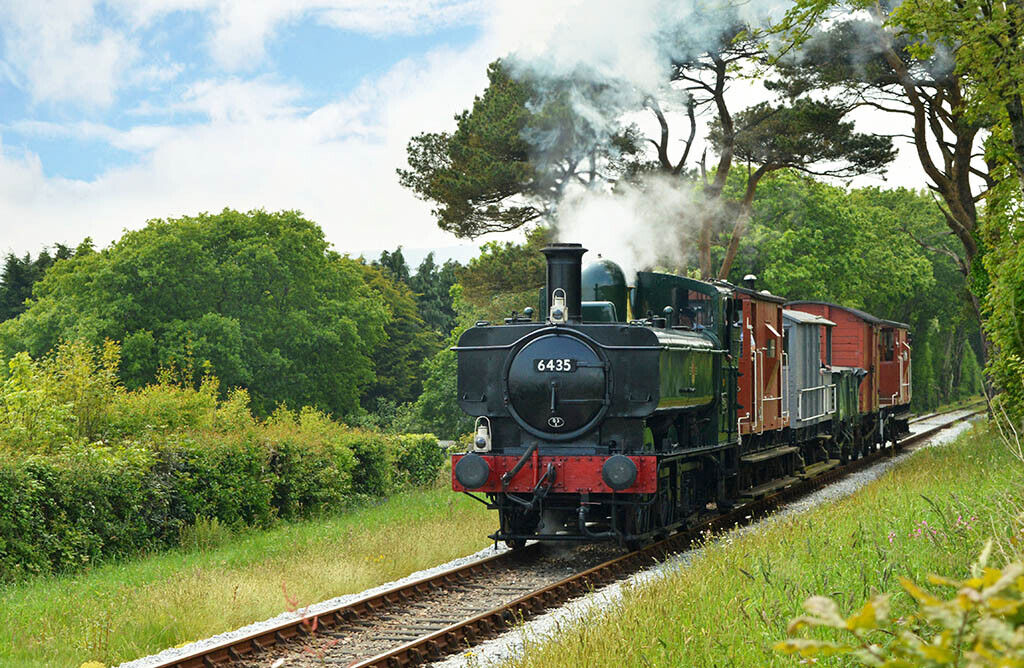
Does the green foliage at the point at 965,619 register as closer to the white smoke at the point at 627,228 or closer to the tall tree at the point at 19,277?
the white smoke at the point at 627,228

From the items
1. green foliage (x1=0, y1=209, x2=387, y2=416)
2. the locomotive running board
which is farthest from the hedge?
green foliage (x1=0, y1=209, x2=387, y2=416)

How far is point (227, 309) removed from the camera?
151 ft

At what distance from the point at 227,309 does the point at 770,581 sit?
136ft

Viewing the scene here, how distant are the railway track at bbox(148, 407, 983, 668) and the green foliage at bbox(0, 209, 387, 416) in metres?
31.0

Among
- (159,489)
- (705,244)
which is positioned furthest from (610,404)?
(705,244)

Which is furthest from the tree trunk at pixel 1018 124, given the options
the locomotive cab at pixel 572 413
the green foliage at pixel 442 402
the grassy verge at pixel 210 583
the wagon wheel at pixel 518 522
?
the green foliage at pixel 442 402

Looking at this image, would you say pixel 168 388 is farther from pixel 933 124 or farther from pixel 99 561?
pixel 933 124

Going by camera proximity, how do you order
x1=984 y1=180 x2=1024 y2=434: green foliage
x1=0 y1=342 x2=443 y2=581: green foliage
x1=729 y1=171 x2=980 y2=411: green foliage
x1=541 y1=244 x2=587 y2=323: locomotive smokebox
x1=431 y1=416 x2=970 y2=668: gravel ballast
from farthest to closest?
x1=729 y1=171 x2=980 y2=411: green foliage, x1=984 y1=180 x2=1024 y2=434: green foliage, x1=0 y1=342 x2=443 y2=581: green foliage, x1=541 y1=244 x2=587 y2=323: locomotive smokebox, x1=431 y1=416 x2=970 y2=668: gravel ballast

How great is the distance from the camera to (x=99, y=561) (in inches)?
523

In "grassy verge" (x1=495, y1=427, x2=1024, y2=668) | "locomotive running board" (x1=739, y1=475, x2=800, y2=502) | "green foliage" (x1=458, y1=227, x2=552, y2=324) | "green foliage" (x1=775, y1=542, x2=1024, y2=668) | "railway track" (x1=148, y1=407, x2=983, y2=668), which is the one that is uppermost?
"green foliage" (x1=458, y1=227, x2=552, y2=324)

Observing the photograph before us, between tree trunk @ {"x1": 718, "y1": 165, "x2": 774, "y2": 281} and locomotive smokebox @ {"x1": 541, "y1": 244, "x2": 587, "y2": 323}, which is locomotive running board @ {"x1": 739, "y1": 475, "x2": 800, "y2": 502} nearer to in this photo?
locomotive smokebox @ {"x1": 541, "y1": 244, "x2": 587, "y2": 323}

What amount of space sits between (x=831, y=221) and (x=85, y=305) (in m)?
34.4

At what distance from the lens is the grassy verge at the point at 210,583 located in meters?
8.63

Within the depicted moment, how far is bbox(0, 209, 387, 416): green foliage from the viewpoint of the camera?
42.8m
